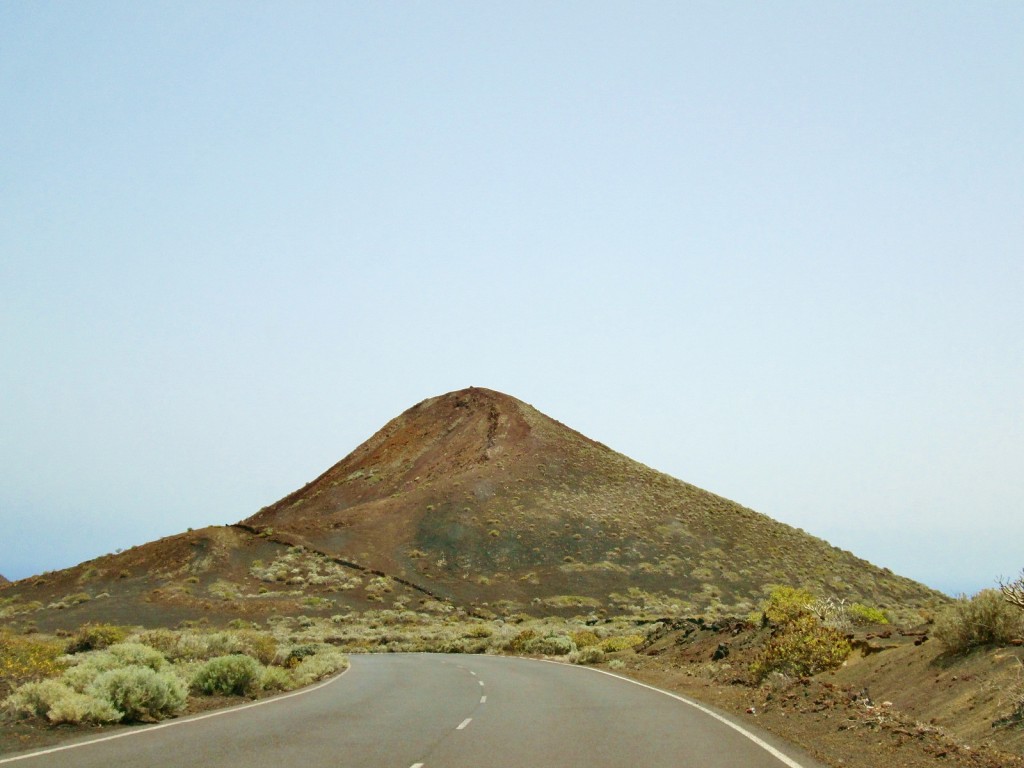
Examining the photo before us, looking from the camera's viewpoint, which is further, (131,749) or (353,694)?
(353,694)

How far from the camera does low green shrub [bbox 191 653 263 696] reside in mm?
19812

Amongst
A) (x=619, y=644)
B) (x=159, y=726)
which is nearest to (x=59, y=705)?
(x=159, y=726)

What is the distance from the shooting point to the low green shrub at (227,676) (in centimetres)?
1981

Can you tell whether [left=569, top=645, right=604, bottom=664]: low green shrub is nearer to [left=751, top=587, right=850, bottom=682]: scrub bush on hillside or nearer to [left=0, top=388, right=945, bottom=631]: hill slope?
[left=751, top=587, right=850, bottom=682]: scrub bush on hillside

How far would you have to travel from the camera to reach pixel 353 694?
69.5 ft

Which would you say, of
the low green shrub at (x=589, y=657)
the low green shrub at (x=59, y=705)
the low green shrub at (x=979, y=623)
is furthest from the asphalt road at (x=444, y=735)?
the low green shrub at (x=589, y=657)

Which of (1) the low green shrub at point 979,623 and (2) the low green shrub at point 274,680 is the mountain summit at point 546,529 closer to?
(2) the low green shrub at point 274,680

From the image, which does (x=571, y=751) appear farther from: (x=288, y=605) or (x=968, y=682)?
(x=288, y=605)

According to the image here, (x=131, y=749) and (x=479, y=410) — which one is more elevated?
(x=479, y=410)

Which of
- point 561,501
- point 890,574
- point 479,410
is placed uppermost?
point 479,410

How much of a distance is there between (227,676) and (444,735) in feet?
27.0

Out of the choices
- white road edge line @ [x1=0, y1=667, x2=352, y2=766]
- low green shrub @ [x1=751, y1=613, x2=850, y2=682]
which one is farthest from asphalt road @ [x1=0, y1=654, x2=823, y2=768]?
low green shrub @ [x1=751, y1=613, x2=850, y2=682]

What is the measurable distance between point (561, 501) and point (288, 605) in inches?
1362

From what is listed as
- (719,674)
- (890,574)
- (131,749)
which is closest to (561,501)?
(890,574)
